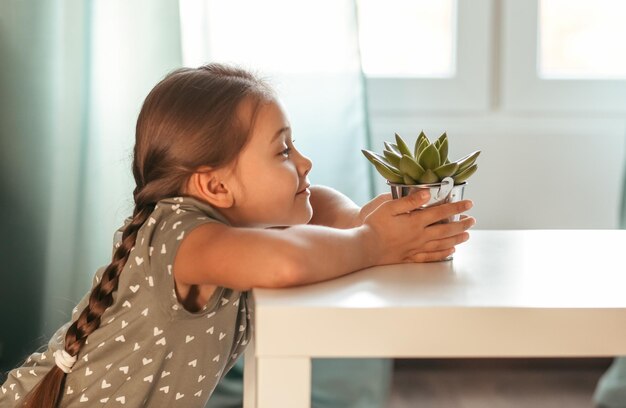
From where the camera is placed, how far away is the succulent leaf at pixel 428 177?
108 cm

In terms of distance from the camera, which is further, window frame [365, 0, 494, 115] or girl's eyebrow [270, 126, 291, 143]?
window frame [365, 0, 494, 115]

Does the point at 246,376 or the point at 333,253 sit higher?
the point at 333,253

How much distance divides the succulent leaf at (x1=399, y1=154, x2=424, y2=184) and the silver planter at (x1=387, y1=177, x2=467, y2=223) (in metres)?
0.01

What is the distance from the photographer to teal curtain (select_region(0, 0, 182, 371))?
2.09 metres

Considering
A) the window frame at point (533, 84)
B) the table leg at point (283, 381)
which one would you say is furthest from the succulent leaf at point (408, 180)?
the window frame at point (533, 84)

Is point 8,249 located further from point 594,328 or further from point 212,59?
point 594,328

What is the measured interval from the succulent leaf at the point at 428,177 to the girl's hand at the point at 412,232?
0.02m

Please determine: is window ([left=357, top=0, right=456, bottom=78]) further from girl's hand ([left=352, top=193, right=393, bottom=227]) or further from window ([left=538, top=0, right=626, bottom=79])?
girl's hand ([left=352, top=193, right=393, bottom=227])

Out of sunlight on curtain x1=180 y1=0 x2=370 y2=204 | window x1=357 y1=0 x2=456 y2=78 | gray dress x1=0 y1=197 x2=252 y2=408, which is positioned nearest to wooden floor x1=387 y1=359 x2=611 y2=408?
sunlight on curtain x1=180 y1=0 x2=370 y2=204

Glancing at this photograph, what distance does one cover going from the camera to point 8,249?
212 centimetres

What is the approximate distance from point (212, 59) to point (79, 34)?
0.30 metres

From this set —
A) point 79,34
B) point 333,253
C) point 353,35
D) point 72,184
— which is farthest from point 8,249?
point 333,253

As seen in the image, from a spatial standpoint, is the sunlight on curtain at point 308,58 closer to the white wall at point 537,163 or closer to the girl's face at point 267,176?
the white wall at point 537,163

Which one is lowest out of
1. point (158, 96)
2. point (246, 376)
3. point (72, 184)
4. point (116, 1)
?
point (246, 376)
